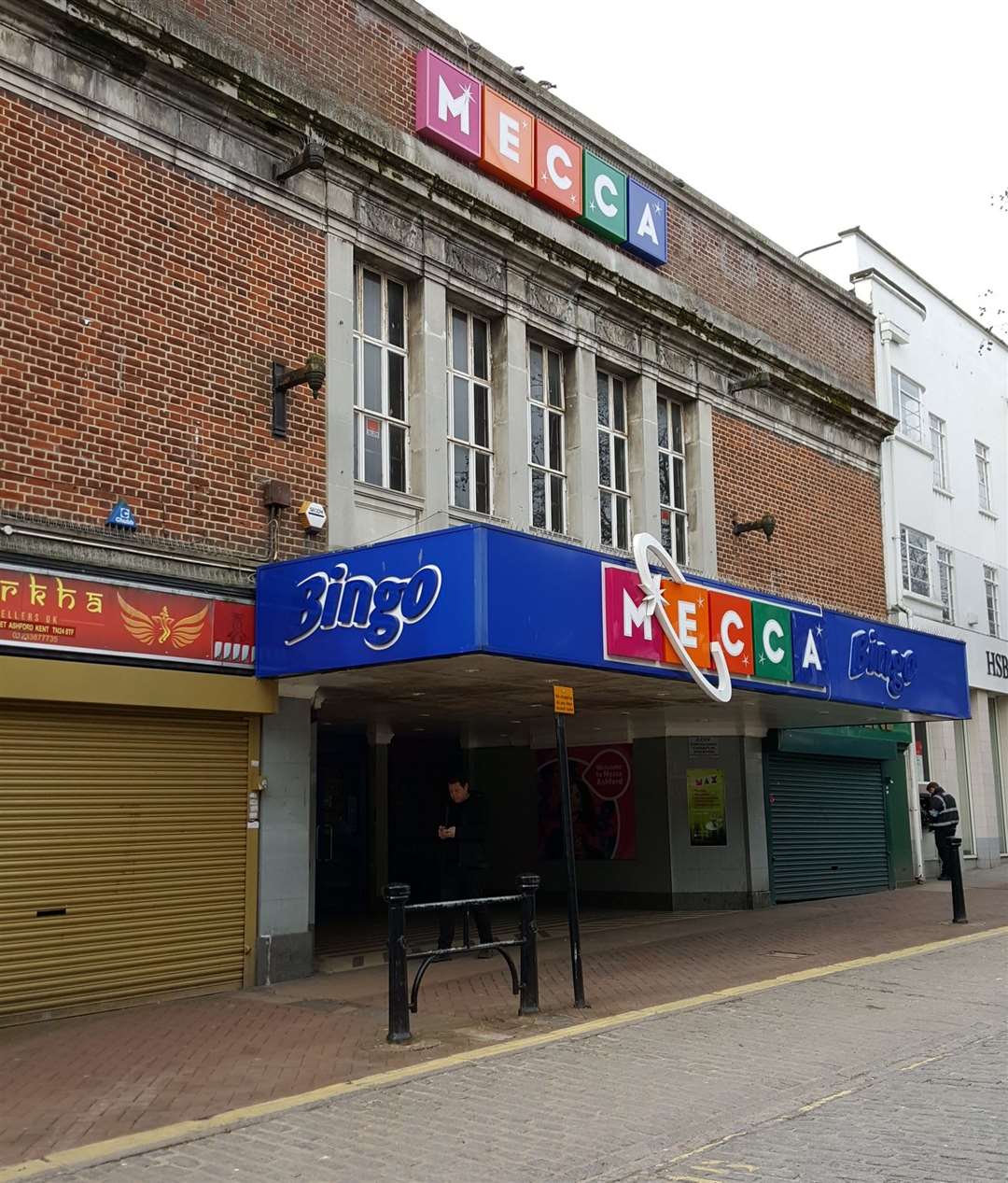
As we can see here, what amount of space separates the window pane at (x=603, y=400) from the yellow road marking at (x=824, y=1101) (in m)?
10.9

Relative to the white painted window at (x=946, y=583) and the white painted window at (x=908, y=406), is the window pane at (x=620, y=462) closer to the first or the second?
the white painted window at (x=908, y=406)

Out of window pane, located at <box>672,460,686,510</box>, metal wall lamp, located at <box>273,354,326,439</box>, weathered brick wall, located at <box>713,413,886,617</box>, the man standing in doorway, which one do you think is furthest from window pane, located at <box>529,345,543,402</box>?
the man standing in doorway

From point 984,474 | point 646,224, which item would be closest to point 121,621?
point 646,224

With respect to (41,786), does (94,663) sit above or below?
above

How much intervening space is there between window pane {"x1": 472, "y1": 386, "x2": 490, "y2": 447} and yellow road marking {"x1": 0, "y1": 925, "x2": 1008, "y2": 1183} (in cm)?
685

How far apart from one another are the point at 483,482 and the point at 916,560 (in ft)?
38.0

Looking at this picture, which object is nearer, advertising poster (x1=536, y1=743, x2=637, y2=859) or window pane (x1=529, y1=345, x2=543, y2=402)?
window pane (x1=529, y1=345, x2=543, y2=402)

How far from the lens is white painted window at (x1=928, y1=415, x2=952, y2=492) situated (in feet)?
80.6

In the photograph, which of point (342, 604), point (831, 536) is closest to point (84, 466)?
point (342, 604)

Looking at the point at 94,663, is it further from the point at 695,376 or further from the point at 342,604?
the point at 695,376

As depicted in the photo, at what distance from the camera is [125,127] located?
11.1 metres

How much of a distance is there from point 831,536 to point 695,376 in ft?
14.2

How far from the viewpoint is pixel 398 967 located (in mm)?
8492

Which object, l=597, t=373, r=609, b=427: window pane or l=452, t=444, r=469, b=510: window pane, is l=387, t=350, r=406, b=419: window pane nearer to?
l=452, t=444, r=469, b=510: window pane
